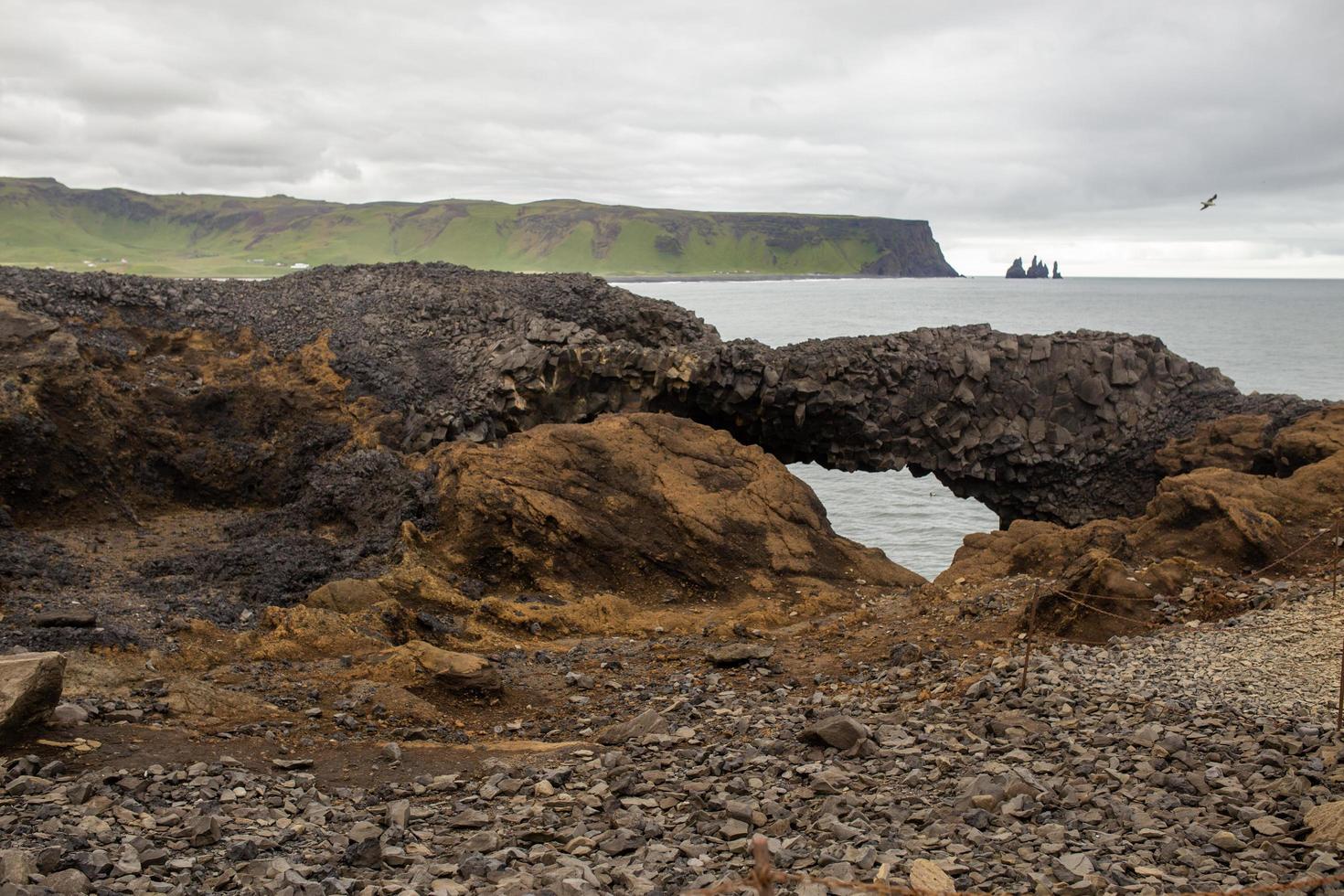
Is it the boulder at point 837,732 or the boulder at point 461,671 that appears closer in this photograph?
the boulder at point 837,732

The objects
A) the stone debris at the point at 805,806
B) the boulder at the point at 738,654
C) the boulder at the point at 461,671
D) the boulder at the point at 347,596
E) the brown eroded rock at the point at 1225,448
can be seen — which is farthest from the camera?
the brown eroded rock at the point at 1225,448

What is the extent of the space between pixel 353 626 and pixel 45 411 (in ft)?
34.4

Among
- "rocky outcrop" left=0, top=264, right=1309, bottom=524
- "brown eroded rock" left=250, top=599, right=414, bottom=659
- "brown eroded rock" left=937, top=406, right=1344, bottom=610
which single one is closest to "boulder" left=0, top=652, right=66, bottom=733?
"brown eroded rock" left=250, top=599, right=414, bottom=659

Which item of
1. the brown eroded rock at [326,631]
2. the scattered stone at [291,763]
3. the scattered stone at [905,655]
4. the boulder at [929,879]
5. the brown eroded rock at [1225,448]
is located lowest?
the brown eroded rock at [326,631]

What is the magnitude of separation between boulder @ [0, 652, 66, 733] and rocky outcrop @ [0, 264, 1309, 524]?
1243 cm

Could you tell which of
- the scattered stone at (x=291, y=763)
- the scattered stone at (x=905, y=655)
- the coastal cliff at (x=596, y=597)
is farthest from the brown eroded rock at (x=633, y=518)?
the scattered stone at (x=291, y=763)

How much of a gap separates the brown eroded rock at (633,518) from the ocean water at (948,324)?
1628cm

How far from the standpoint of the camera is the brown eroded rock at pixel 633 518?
16406mm

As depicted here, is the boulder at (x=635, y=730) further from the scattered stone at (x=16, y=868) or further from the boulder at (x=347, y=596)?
the boulder at (x=347, y=596)

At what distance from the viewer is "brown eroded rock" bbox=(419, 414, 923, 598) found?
53.8 feet

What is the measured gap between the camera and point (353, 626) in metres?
13.1

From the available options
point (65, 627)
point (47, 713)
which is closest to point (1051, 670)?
point (47, 713)

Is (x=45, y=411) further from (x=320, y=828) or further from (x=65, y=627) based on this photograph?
(x=320, y=828)

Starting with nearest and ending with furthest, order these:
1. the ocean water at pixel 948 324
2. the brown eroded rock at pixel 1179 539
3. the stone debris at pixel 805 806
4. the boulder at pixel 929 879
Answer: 1. the boulder at pixel 929 879
2. the stone debris at pixel 805 806
3. the brown eroded rock at pixel 1179 539
4. the ocean water at pixel 948 324
